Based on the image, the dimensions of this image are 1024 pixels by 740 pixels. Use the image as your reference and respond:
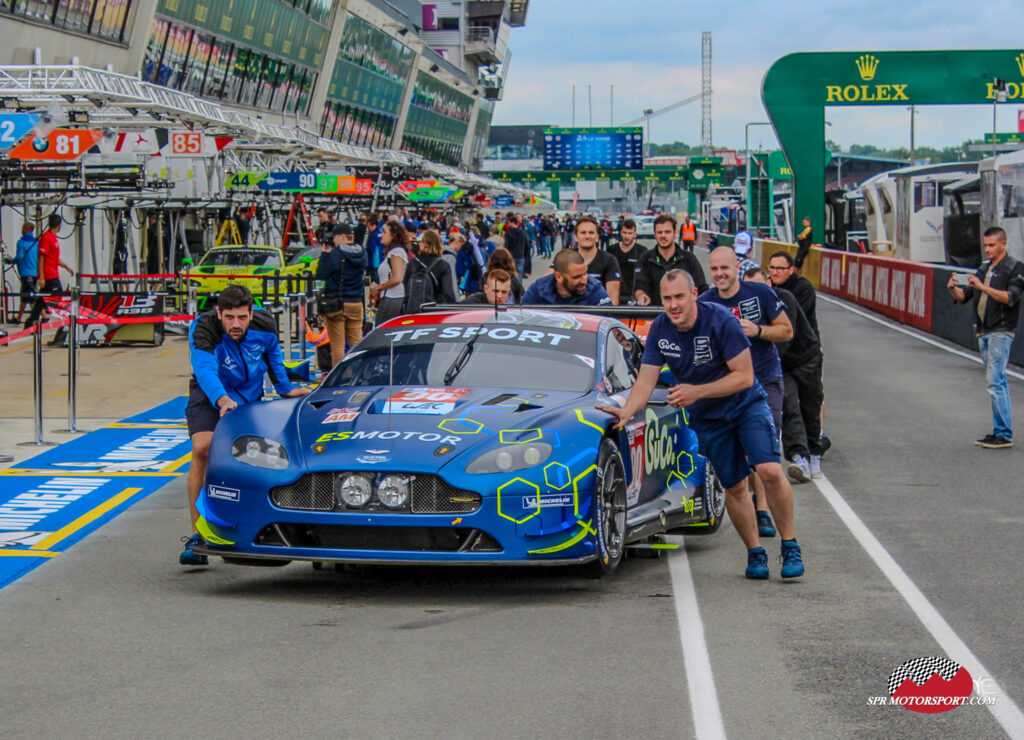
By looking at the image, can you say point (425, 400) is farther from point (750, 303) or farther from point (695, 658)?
point (750, 303)

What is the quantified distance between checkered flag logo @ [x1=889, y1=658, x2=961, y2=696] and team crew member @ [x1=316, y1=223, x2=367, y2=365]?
11.6 metres

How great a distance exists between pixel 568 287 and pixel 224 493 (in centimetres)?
500

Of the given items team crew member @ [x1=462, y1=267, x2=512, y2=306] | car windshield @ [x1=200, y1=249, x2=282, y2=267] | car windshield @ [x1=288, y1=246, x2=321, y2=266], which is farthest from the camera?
car windshield @ [x1=288, y1=246, x2=321, y2=266]

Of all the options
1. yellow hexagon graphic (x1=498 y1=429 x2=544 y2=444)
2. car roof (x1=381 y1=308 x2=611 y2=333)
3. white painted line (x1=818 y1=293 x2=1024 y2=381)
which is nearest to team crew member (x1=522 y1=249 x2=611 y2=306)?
car roof (x1=381 y1=308 x2=611 y2=333)

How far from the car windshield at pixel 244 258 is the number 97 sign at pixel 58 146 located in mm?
11323

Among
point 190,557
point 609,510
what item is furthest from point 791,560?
point 190,557

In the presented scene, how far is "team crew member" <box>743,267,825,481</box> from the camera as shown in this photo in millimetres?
11008

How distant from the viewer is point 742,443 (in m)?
7.67

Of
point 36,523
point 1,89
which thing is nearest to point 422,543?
point 36,523

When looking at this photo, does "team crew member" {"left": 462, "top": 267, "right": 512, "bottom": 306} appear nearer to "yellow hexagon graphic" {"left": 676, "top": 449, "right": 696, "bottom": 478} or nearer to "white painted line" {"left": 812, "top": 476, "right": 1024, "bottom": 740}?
"white painted line" {"left": 812, "top": 476, "right": 1024, "bottom": 740}

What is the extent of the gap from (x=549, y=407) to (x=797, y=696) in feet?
7.98

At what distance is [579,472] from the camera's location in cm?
710

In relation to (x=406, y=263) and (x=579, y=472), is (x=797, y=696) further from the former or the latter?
(x=406, y=263)

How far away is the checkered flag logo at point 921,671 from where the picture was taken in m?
5.73
